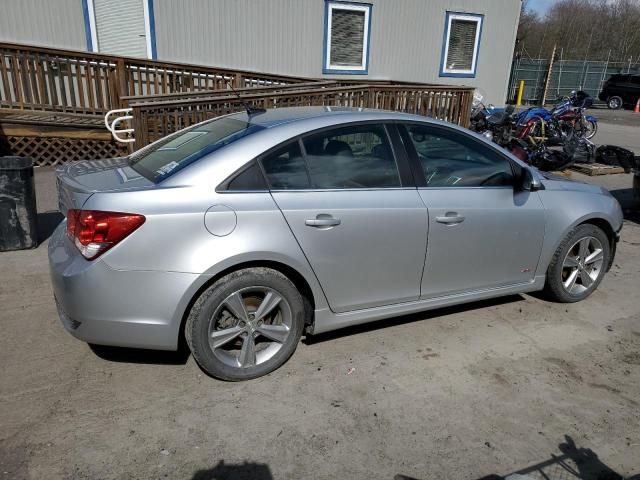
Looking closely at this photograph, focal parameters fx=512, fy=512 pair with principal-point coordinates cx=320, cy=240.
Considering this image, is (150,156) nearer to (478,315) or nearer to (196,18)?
(478,315)

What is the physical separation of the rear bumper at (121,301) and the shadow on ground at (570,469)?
1.47m

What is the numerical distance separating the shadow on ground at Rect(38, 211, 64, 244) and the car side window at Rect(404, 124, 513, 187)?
13.8ft

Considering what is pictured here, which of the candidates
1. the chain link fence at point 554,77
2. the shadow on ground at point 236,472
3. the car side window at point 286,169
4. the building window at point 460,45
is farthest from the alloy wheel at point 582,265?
the chain link fence at point 554,77

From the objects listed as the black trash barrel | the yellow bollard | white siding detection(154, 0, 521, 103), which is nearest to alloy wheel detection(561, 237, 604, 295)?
the black trash barrel

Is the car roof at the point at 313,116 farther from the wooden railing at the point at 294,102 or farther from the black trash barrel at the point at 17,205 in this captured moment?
the wooden railing at the point at 294,102

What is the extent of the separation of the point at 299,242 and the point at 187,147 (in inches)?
40.6

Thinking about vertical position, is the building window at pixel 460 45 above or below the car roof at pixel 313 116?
above

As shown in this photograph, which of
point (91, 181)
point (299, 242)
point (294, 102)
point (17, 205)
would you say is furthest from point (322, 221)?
point (294, 102)

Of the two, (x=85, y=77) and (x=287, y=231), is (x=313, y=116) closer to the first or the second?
(x=287, y=231)

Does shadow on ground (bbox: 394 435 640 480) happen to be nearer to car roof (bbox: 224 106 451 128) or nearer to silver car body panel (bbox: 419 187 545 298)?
silver car body panel (bbox: 419 187 545 298)

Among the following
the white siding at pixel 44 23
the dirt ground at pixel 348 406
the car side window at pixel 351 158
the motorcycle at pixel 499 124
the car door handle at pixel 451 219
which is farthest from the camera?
the motorcycle at pixel 499 124

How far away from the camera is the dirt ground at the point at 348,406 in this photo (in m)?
2.54

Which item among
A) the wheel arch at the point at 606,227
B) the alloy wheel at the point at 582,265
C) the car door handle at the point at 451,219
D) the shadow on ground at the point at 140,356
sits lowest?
the shadow on ground at the point at 140,356

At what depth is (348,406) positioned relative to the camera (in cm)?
297
